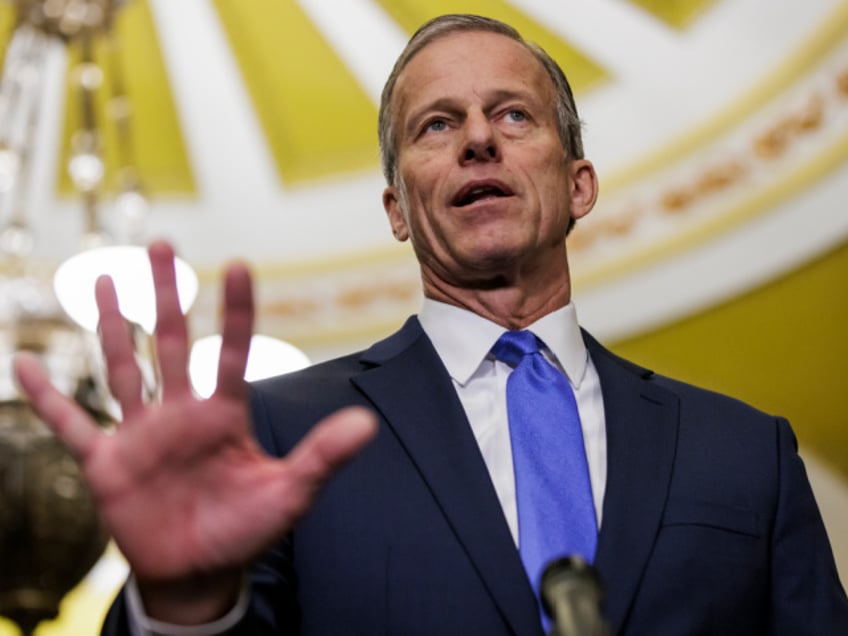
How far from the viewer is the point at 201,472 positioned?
3.38 ft

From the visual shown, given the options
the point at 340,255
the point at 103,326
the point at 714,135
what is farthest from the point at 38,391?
the point at 340,255

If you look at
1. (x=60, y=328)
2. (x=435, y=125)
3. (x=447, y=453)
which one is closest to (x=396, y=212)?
(x=435, y=125)

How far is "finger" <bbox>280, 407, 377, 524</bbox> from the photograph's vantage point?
39.8 inches

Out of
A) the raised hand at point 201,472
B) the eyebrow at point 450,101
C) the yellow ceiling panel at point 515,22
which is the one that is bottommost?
the raised hand at point 201,472

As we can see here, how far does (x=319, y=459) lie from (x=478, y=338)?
540mm

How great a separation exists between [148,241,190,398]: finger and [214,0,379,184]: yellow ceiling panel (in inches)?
190

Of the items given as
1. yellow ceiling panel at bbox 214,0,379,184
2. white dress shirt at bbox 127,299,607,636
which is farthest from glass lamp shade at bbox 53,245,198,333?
yellow ceiling panel at bbox 214,0,379,184

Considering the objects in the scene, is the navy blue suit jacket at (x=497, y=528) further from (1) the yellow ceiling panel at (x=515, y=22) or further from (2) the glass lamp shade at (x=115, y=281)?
(1) the yellow ceiling panel at (x=515, y=22)

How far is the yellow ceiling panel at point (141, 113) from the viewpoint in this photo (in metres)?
5.81

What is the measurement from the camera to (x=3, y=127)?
4.13m

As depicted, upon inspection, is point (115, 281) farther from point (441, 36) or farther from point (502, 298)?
point (502, 298)

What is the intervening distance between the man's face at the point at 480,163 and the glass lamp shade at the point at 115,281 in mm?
1592

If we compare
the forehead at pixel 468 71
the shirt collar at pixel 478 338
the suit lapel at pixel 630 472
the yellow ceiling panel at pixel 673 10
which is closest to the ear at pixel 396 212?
the forehead at pixel 468 71

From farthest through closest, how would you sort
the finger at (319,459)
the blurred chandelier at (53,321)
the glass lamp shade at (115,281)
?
1. the glass lamp shade at (115,281)
2. the blurred chandelier at (53,321)
3. the finger at (319,459)
